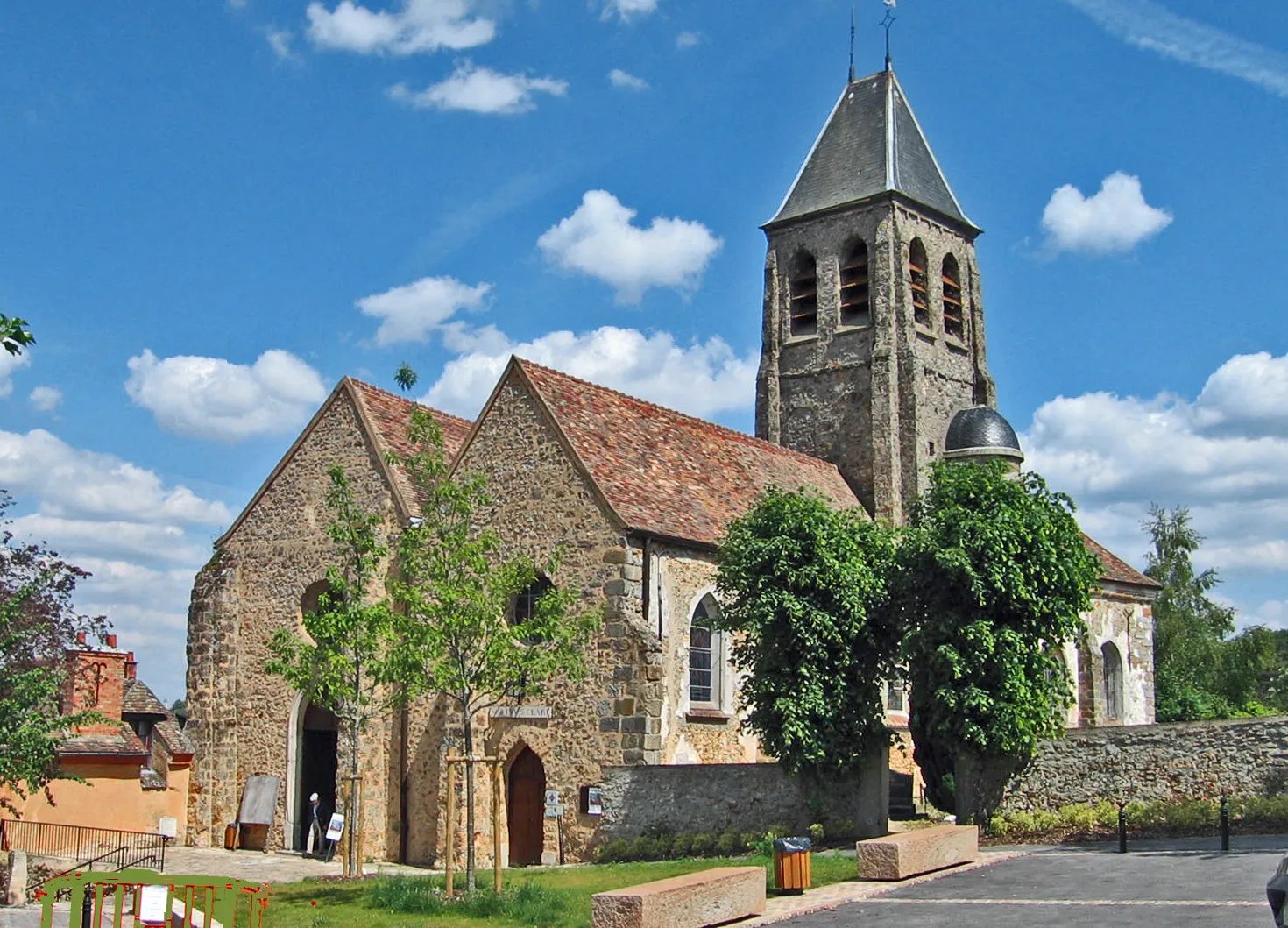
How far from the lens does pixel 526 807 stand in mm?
25922

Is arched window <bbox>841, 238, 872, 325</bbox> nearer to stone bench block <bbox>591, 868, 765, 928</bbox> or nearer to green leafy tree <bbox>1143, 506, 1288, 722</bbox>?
green leafy tree <bbox>1143, 506, 1288, 722</bbox>

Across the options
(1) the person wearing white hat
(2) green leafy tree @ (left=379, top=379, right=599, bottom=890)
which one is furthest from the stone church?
(2) green leafy tree @ (left=379, top=379, right=599, bottom=890)

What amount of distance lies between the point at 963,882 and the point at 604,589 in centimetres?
974

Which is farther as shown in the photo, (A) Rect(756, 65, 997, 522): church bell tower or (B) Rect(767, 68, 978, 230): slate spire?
(B) Rect(767, 68, 978, 230): slate spire

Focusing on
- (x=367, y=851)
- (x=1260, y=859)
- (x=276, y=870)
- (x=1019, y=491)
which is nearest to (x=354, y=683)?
(x=276, y=870)

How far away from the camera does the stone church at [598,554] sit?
25.2m

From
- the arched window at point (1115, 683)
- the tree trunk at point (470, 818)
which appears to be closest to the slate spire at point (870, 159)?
the arched window at point (1115, 683)

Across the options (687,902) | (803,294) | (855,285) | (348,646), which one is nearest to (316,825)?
(348,646)

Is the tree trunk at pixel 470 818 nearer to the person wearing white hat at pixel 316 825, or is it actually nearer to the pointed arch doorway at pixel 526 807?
the pointed arch doorway at pixel 526 807

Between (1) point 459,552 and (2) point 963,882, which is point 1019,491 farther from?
(1) point 459,552

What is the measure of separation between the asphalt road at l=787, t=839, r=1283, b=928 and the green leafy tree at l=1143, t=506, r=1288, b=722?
27.6m

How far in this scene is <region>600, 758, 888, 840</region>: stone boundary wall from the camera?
917 inches

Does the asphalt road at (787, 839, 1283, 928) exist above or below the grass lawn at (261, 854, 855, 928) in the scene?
above

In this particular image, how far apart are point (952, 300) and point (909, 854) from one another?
27.5 m
